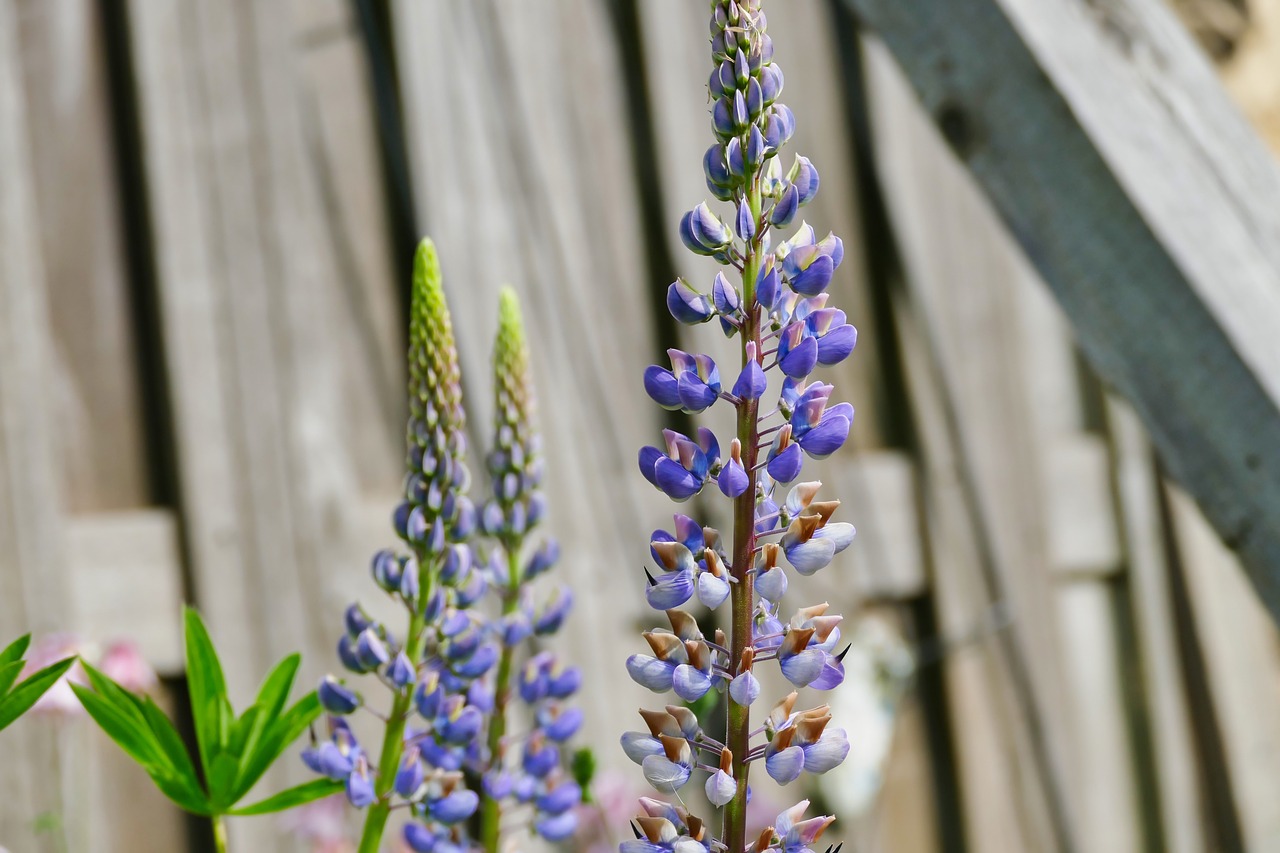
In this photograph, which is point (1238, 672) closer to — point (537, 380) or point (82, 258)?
point (537, 380)

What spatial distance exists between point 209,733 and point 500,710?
6.0 inches

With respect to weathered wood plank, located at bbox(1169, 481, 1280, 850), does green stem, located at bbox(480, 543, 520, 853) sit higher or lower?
higher

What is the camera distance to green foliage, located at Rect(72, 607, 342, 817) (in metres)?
0.58

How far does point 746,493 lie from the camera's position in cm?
47

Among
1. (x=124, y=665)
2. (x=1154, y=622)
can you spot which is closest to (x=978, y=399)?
(x=1154, y=622)

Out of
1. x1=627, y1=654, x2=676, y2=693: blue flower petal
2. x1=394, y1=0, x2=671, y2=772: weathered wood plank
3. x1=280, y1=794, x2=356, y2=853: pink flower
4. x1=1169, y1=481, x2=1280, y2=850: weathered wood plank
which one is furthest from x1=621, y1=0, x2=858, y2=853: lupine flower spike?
x1=1169, y1=481, x2=1280, y2=850: weathered wood plank

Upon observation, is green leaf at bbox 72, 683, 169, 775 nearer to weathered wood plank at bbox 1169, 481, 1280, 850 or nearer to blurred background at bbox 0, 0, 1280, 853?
blurred background at bbox 0, 0, 1280, 853

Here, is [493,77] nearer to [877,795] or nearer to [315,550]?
[315,550]

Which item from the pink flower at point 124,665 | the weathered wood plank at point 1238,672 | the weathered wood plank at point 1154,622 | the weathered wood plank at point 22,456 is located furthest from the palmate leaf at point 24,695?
the weathered wood plank at point 1238,672

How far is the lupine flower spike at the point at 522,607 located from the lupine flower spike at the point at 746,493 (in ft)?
0.54

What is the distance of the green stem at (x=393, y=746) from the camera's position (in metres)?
0.56

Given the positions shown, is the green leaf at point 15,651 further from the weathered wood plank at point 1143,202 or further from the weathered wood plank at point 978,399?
the weathered wood plank at point 978,399

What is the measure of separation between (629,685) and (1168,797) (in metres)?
1.88

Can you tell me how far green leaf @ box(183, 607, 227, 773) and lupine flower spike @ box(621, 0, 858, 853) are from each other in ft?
0.76
